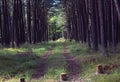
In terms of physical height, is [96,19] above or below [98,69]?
above

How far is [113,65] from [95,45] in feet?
28.6

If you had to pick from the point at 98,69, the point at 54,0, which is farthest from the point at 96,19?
the point at 54,0

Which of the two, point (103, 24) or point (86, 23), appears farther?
point (86, 23)

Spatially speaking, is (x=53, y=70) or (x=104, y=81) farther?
(x=53, y=70)

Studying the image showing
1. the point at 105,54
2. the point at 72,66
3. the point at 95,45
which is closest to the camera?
the point at 72,66

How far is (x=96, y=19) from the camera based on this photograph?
78.1 ft

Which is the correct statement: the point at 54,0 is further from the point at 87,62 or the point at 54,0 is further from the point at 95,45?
the point at 87,62

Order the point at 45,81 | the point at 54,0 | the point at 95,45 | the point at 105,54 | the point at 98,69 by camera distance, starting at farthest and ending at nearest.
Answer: the point at 54,0 < the point at 95,45 < the point at 105,54 < the point at 98,69 < the point at 45,81

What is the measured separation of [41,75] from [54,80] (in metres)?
1.74

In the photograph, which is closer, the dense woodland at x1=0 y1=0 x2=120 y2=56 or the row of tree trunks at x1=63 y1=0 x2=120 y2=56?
the row of tree trunks at x1=63 y1=0 x2=120 y2=56

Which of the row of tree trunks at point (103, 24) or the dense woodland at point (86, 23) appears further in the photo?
the dense woodland at point (86, 23)

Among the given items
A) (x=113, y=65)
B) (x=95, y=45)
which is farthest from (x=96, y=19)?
(x=113, y=65)

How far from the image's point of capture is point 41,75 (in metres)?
13.3

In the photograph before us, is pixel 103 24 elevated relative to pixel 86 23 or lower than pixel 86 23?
elevated
